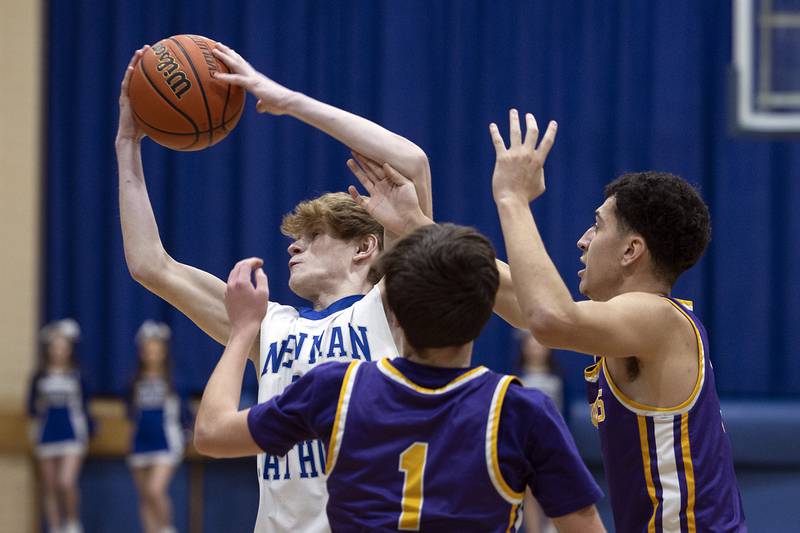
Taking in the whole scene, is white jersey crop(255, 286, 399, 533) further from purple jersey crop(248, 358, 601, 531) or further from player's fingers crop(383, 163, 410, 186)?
purple jersey crop(248, 358, 601, 531)

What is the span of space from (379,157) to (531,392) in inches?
37.9

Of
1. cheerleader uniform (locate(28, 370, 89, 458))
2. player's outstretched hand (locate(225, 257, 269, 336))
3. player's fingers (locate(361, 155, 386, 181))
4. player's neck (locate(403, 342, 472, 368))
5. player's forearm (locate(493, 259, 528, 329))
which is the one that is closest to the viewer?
player's neck (locate(403, 342, 472, 368))

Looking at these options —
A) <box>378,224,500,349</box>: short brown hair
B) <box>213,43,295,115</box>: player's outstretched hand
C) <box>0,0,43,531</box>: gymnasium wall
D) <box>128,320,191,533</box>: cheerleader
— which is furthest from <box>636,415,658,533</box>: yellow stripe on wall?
<box>0,0,43,531</box>: gymnasium wall

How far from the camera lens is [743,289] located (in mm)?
8852

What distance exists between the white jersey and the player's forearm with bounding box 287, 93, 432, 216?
12.6 inches

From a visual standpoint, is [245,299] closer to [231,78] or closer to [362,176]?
[362,176]

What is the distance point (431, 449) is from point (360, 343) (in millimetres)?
761

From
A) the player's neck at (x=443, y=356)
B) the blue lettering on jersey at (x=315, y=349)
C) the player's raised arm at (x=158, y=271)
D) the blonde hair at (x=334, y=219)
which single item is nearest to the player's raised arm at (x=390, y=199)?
the blonde hair at (x=334, y=219)

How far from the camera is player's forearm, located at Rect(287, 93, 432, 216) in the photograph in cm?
262

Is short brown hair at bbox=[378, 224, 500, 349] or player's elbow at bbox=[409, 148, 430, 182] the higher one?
player's elbow at bbox=[409, 148, 430, 182]

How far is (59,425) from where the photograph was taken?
27.4 ft

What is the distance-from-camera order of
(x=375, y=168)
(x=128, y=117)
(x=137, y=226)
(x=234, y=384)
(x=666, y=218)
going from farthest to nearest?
(x=128, y=117)
(x=137, y=226)
(x=375, y=168)
(x=666, y=218)
(x=234, y=384)

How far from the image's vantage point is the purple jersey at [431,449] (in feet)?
6.04

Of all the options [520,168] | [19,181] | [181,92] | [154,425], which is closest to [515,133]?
[520,168]
